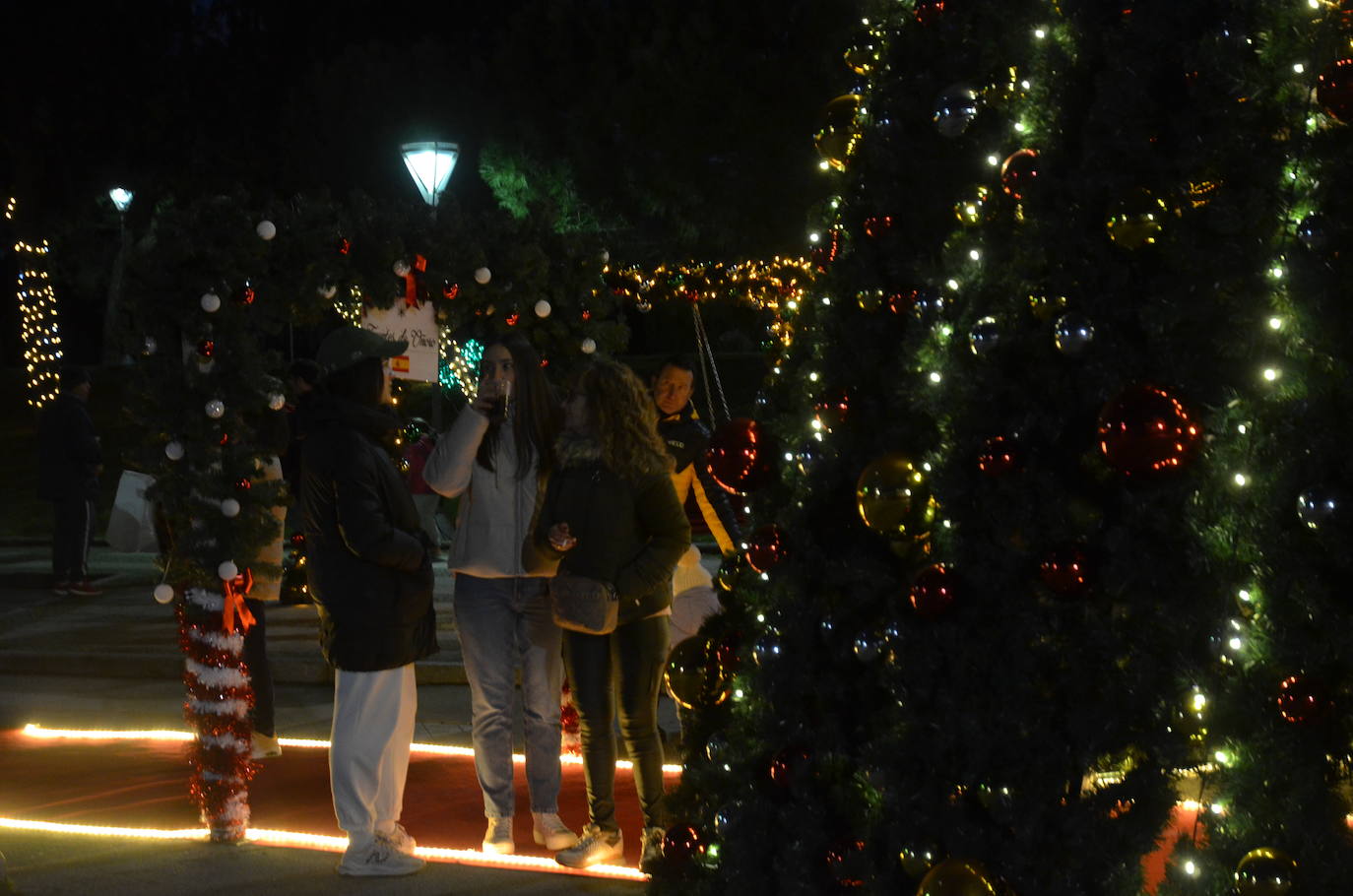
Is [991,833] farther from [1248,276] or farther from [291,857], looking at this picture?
[291,857]

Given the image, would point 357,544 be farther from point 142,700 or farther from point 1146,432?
point 142,700

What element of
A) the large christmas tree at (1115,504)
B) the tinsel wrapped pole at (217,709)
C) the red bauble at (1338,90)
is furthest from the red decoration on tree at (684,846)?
the tinsel wrapped pole at (217,709)

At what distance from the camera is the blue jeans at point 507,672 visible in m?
5.86

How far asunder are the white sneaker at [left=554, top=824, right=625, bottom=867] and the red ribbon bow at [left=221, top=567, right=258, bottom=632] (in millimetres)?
1922

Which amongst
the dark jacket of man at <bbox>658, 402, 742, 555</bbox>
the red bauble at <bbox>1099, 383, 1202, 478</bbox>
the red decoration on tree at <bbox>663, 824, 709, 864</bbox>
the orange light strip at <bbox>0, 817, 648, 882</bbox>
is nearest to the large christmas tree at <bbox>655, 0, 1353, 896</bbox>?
the red bauble at <bbox>1099, 383, 1202, 478</bbox>

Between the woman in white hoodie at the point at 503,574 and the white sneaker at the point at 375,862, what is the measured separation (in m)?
0.41

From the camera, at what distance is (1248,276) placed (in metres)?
3.29

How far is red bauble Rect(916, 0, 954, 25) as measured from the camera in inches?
156

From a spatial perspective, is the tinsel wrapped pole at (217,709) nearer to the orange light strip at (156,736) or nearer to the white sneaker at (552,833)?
the white sneaker at (552,833)

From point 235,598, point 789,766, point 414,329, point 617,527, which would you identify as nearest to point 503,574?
point 617,527

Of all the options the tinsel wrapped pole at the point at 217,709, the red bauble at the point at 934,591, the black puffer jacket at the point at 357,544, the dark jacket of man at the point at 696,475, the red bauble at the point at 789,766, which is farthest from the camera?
the dark jacket of man at the point at 696,475

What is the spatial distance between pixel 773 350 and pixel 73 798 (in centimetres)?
452

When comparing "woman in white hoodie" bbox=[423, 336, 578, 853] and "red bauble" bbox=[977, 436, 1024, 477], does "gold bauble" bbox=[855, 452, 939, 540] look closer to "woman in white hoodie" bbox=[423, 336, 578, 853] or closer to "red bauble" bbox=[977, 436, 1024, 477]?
"red bauble" bbox=[977, 436, 1024, 477]

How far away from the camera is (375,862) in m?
5.71
